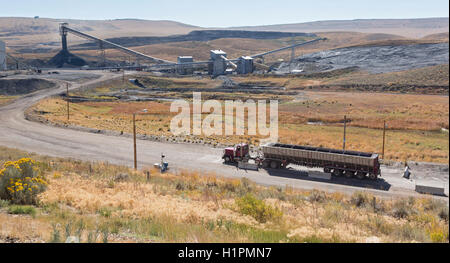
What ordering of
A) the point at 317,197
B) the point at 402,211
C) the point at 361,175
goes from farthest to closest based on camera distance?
the point at 361,175 → the point at 317,197 → the point at 402,211

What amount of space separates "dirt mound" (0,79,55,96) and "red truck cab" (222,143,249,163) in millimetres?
84366

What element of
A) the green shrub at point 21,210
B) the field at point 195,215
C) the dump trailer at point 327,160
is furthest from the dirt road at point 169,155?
the green shrub at point 21,210

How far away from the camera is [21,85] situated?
10862 centimetres

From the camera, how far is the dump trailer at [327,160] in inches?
1325

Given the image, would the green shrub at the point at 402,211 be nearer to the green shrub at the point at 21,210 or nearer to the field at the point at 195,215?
the field at the point at 195,215

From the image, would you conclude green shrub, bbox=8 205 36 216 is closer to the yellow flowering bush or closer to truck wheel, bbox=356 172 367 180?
the yellow flowering bush

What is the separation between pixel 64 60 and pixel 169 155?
146516mm

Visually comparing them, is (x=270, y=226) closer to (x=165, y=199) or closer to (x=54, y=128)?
(x=165, y=199)

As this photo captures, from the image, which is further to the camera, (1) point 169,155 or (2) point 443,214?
(1) point 169,155

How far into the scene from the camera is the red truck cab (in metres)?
39.2

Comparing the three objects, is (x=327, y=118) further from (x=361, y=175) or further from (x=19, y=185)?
(x=19, y=185)

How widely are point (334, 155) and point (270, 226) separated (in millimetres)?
21657

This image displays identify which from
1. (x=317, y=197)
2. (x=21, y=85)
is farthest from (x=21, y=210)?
(x=21, y=85)
